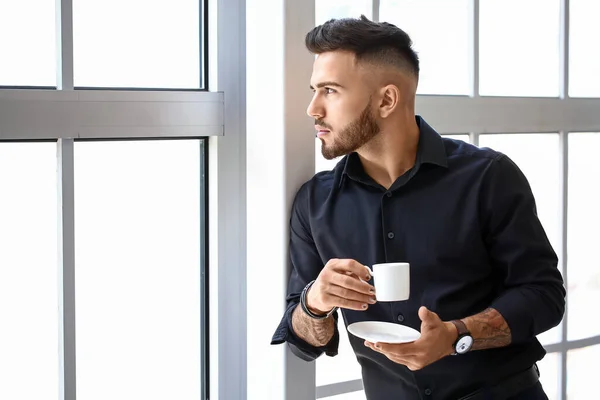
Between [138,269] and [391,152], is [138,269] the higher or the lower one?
the lower one

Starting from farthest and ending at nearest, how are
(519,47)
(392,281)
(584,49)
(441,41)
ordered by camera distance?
(584,49)
(519,47)
(441,41)
(392,281)

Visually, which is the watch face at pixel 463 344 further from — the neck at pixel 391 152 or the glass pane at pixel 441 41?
the glass pane at pixel 441 41

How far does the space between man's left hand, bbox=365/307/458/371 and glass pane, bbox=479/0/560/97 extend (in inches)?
41.4

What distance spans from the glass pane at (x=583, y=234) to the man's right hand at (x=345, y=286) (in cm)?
128

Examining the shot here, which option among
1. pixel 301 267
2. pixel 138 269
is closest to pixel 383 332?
pixel 301 267

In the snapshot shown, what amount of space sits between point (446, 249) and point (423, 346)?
0.31 m

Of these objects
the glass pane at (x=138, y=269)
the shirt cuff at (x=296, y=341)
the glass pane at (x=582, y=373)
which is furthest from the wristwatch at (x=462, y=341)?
the glass pane at (x=582, y=373)

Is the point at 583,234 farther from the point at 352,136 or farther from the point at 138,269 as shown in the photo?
the point at 138,269

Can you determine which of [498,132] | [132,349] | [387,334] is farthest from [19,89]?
[498,132]

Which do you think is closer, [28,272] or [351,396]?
[28,272]

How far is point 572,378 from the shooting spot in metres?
3.03

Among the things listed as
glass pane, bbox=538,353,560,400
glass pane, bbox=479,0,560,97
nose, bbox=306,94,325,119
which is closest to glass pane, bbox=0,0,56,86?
nose, bbox=306,94,325,119

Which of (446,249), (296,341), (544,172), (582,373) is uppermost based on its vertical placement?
(544,172)

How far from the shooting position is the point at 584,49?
2949 mm
